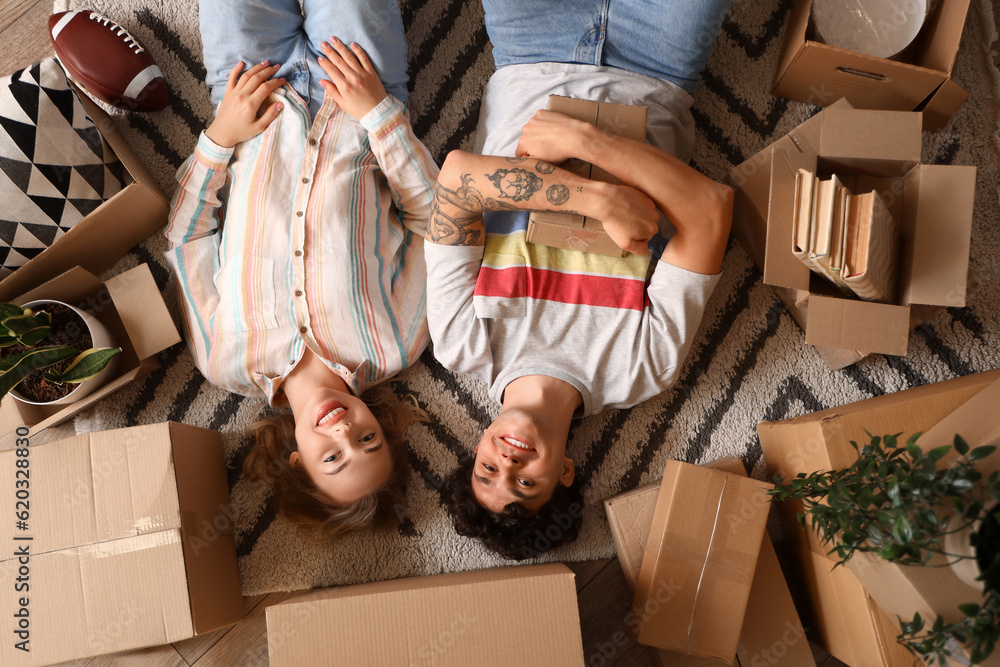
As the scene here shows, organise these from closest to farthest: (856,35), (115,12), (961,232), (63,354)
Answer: (961,232), (63,354), (856,35), (115,12)

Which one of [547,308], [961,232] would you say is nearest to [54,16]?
[547,308]

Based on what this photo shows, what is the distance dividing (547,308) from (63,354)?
89cm

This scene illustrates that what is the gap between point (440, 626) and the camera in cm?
95

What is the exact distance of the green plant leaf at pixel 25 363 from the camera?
1.04 meters

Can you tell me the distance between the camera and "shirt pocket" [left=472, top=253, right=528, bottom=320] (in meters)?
1.13

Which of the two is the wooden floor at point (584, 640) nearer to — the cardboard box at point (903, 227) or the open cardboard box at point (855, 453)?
the open cardboard box at point (855, 453)

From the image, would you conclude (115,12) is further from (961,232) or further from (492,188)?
(961,232)

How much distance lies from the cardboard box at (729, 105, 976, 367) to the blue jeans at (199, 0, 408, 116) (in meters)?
0.79

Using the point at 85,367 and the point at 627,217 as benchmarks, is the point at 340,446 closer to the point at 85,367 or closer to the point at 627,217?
the point at 85,367

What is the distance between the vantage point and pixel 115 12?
141 cm

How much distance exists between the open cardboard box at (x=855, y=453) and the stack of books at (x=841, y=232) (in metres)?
0.22

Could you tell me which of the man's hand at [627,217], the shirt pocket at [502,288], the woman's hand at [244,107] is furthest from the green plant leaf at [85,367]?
the man's hand at [627,217]

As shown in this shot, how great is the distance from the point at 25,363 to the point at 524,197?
3.00ft

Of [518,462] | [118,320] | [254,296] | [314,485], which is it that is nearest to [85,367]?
[118,320]
